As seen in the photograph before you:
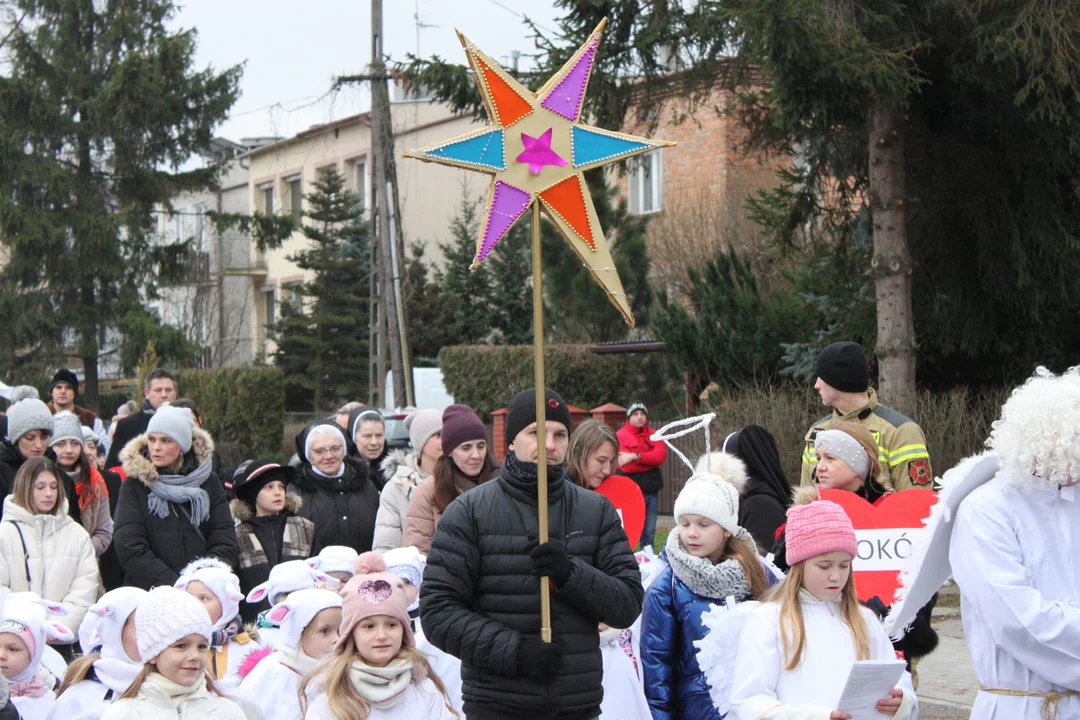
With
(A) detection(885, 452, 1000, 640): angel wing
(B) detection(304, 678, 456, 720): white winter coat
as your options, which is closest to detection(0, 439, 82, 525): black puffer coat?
(B) detection(304, 678, 456, 720): white winter coat

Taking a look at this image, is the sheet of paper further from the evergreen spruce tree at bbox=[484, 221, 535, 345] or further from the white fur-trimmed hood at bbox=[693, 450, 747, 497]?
the evergreen spruce tree at bbox=[484, 221, 535, 345]

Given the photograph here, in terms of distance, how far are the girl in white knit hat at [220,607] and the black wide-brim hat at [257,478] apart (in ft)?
4.56

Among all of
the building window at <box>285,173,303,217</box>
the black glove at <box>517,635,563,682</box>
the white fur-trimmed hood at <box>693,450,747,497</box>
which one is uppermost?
the building window at <box>285,173,303,217</box>

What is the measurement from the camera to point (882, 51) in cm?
1280

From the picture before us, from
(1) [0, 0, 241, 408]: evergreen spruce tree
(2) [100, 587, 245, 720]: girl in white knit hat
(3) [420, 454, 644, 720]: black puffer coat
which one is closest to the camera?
(3) [420, 454, 644, 720]: black puffer coat

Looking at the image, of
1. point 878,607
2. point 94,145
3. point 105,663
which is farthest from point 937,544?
point 94,145

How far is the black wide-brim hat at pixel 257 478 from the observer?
23.7 ft

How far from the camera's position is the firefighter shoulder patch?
19.4ft

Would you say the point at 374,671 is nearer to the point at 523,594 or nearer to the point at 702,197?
the point at 523,594

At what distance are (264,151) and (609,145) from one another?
40.5m

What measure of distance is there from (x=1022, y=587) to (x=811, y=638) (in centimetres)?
78

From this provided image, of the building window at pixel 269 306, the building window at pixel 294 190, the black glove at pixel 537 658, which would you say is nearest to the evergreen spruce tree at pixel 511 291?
the building window at pixel 294 190

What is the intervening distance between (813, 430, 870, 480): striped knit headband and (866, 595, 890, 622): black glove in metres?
0.79

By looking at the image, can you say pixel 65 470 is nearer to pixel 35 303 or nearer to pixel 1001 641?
pixel 1001 641
